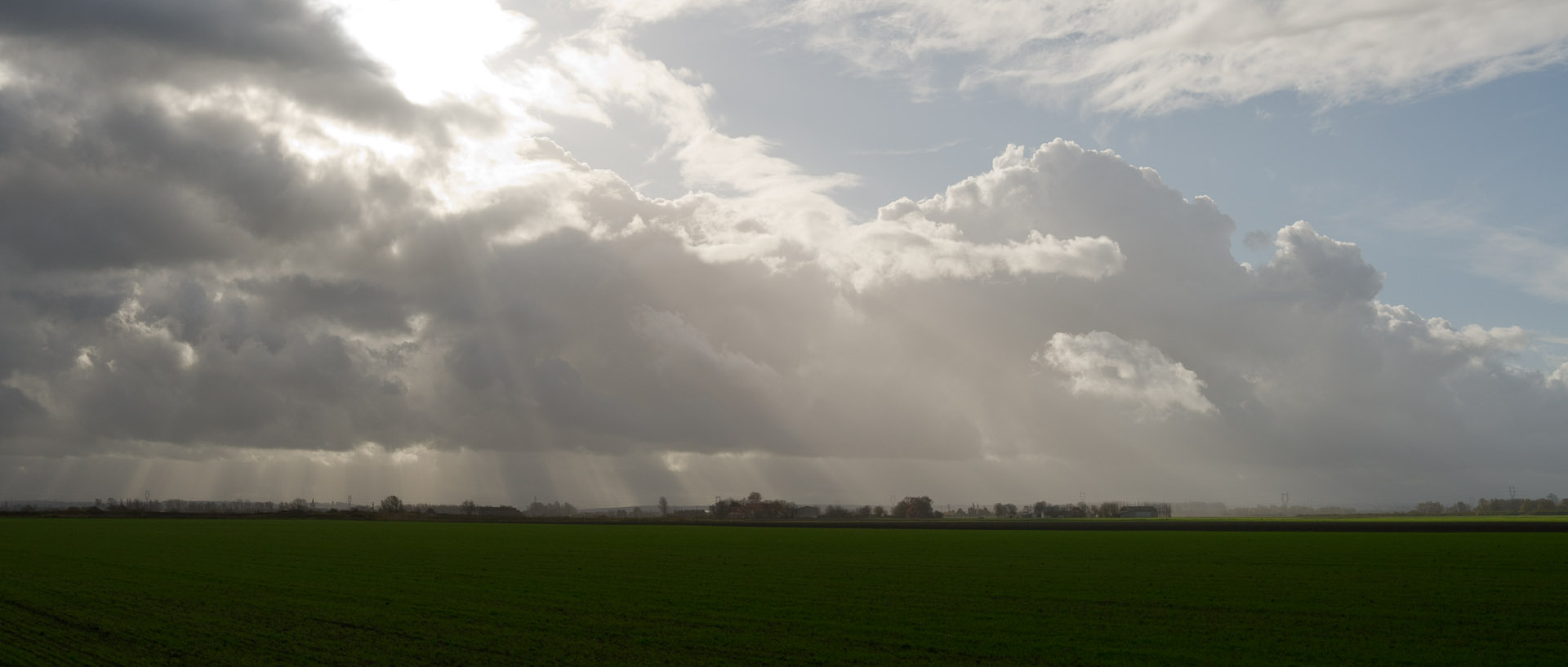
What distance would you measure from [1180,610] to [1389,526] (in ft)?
271

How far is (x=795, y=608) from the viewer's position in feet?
101

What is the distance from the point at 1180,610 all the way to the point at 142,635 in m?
28.9

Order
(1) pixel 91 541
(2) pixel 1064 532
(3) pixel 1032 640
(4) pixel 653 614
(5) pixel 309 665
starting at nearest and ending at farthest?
(5) pixel 309 665 → (3) pixel 1032 640 → (4) pixel 653 614 → (1) pixel 91 541 → (2) pixel 1064 532

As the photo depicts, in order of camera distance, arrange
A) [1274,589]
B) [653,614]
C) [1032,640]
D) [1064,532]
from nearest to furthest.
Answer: [1032,640] < [653,614] < [1274,589] < [1064,532]

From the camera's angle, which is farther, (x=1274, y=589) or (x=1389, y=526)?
(x=1389, y=526)

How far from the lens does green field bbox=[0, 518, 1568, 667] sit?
22656 mm

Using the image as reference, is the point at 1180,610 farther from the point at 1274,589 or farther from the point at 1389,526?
the point at 1389,526

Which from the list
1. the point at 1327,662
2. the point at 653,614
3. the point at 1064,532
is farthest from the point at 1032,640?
the point at 1064,532

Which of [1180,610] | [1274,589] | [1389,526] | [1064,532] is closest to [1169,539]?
[1064,532]

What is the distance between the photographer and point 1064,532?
95.3m

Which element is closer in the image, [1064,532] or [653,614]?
[653,614]

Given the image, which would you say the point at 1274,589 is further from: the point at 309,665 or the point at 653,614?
the point at 309,665

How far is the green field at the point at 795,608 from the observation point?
74.3ft

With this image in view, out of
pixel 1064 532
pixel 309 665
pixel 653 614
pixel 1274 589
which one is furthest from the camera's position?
pixel 1064 532
